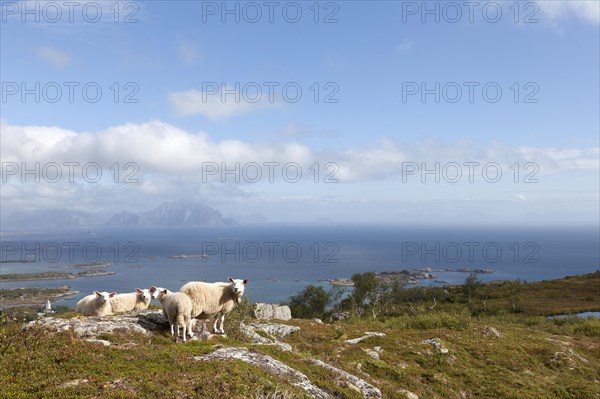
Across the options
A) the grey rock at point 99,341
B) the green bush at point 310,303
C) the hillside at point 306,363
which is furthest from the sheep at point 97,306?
the green bush at point 310,303

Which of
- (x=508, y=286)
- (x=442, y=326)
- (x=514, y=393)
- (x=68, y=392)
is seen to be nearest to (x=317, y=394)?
(x=68, y=392)

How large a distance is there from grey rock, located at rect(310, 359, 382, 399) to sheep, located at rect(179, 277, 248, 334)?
5.07 metres

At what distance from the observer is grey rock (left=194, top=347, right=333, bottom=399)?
12.3 meters

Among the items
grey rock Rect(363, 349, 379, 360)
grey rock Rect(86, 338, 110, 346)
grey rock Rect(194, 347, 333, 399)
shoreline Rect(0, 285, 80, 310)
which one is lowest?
shoreline Rect(0, 285, 80, 310)

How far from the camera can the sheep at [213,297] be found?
17.4m

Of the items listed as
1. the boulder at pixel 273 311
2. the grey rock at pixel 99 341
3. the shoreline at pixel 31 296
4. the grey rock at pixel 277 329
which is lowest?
the shoreline at pixel 31 296

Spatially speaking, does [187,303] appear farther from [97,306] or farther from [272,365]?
[97,306]

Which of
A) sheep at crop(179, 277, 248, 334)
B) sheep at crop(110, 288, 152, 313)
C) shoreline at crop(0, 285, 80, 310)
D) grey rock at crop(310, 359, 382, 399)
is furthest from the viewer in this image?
shoreline at crop(0, 285, 80, 310)

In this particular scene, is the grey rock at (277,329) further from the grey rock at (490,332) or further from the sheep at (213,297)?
the grey rock at (490,332)

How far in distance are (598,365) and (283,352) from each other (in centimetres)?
2142

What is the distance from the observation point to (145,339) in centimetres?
1502

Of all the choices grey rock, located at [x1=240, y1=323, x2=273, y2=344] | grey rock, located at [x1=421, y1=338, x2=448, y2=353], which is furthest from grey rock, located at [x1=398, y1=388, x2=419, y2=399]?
grey rock, located at [x1=240, y1=323, x2=273, y2=344]

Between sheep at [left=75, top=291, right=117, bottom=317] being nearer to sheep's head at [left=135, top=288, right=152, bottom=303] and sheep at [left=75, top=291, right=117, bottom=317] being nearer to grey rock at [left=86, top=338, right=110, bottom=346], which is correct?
sheep's head at [left=135, top=288, right=152, bottom=303]

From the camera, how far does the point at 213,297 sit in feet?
58.6
